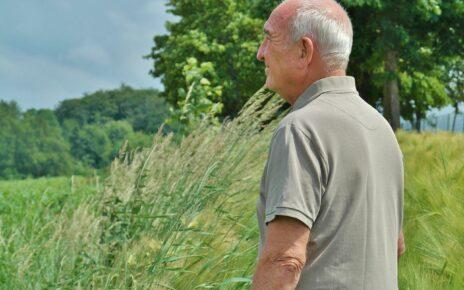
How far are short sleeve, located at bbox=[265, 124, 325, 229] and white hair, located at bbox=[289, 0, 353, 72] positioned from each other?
0.27 m

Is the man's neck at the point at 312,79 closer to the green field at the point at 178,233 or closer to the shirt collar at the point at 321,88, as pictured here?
the shirt collar at the point at 321,88

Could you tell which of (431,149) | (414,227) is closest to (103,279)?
(414,227)

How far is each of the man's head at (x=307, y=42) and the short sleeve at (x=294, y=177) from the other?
24 cm

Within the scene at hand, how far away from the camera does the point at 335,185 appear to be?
5.40ft

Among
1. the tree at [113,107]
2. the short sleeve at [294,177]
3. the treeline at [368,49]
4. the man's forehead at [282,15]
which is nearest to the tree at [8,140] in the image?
the treeline at [368,49]

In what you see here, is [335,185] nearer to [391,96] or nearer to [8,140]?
[391,96]

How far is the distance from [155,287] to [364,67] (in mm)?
19819

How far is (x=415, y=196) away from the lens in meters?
5.66

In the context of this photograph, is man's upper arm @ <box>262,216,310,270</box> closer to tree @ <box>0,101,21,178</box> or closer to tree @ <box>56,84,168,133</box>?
tree @ <box>0,101,21,178</box>

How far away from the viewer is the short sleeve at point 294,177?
155 cm

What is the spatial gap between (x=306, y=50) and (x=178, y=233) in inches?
99.0

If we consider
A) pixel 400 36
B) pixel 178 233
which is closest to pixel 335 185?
pixel 178 233

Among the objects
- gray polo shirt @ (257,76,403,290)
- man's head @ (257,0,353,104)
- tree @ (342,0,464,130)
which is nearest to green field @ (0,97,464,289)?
gray polo shirt @ (257,76,403,290)

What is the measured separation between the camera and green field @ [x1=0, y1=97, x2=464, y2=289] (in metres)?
3.44
